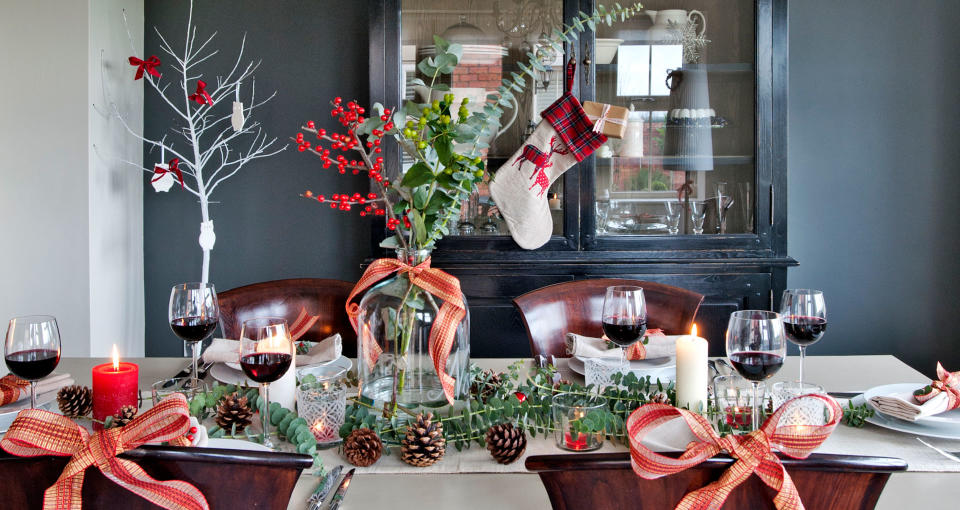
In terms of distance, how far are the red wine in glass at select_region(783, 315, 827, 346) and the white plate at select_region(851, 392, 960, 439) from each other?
0.49 ft

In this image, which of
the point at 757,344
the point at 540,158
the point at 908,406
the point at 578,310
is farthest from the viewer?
the point at 540,158

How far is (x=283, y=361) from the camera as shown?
1.08 meters

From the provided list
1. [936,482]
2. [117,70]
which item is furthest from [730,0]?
[117,70]

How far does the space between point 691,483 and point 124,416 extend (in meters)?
0.78

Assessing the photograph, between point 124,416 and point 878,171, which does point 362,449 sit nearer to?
point 124,416

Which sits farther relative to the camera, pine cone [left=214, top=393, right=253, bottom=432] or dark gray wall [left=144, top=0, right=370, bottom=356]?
dark gray wall [left=144, top=0, right=370, bottom=356]

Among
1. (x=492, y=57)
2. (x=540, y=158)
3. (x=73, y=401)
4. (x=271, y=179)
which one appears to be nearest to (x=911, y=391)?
(x=73, y=401)

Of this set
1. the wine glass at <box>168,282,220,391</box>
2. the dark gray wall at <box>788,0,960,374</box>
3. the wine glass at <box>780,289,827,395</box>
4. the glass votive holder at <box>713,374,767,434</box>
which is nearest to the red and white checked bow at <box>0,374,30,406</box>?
the wine glass at <box>168,282,220,391</box>

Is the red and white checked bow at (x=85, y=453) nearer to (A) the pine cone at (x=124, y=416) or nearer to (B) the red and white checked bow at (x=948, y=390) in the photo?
(A) the pine cone at (x=124, y=416)

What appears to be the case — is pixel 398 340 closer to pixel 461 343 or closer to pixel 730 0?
pixel 461 343

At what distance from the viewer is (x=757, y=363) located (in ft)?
3.56

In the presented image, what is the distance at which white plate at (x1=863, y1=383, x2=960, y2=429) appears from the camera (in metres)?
1.17

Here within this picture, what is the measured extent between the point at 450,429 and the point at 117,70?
7.72ft

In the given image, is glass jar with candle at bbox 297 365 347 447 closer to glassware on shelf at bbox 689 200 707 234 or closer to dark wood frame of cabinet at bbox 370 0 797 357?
dark wood frame of cabinet at bbox 370 0 797 357
